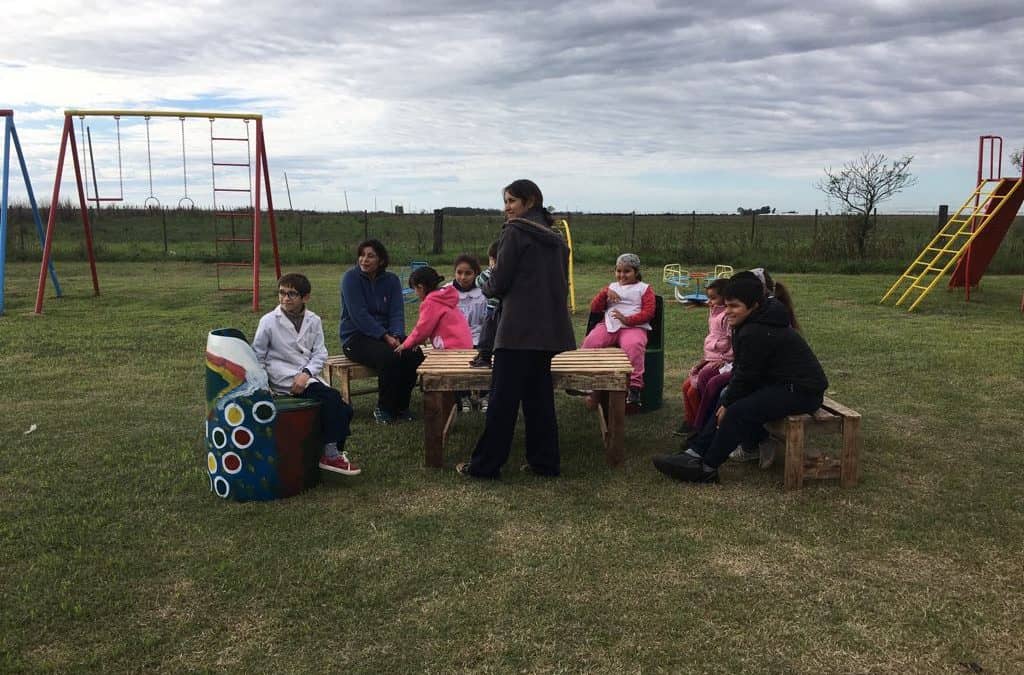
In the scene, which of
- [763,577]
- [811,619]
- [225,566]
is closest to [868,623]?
[811,619]

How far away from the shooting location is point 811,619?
3338mm

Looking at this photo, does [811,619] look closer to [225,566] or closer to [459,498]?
[459,498]

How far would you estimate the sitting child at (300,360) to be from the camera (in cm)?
484

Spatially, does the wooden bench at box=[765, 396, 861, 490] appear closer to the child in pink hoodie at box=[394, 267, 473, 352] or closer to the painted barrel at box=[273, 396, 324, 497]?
the child in pink hoodie at box=[394, 267, 473, 352]

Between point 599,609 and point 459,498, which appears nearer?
point 599,609

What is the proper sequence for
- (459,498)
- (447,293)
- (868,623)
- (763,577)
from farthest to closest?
(447,293) → (459,498) → (763,577) → (868,623)

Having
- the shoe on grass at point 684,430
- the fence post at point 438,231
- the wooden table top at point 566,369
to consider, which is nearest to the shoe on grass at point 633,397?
the shoe on grass at point 684,430

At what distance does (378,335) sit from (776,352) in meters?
2.96

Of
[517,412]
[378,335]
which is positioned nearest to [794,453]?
[517,412]

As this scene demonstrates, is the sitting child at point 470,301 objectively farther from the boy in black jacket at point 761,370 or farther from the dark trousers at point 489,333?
the boy in black jacket at point 761,370

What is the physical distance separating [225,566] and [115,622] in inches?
21.6

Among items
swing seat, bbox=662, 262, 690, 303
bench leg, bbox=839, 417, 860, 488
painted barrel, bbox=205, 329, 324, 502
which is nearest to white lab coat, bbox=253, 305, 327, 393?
painted barrel, bbox=205, 329, 324, 502

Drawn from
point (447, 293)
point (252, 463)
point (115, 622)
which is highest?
point (447, 293)

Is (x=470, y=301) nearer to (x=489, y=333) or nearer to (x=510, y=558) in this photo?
(x=489, y=333)
